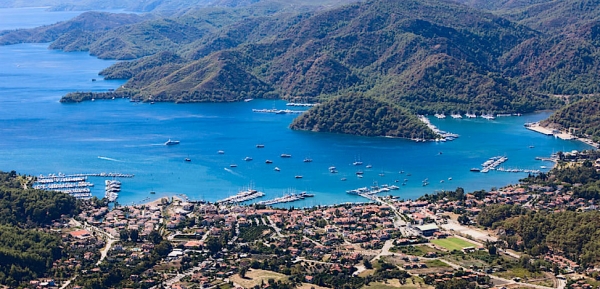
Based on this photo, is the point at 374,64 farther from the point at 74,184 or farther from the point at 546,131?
the point at 74,184

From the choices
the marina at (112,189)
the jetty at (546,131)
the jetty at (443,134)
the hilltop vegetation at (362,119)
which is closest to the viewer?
the marina at (112,189)

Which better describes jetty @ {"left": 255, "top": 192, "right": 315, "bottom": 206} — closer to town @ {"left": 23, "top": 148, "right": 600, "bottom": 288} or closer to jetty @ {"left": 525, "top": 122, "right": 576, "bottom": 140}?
→ town @ {"left": 23, "top": 148, "right": 600, "bottom": 288}

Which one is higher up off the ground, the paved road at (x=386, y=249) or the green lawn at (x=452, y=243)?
the green lawn at (x=452, y=243)

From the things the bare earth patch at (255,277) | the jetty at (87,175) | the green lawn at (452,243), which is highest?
the jetty at (87,175)

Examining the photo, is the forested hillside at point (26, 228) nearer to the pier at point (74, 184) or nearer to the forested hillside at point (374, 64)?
the pier at point (74, 184)

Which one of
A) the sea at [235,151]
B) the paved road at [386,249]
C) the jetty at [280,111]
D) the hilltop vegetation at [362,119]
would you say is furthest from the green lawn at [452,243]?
the jetty at [280,111]

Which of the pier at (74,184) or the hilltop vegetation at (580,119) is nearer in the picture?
the pier at (74,184)

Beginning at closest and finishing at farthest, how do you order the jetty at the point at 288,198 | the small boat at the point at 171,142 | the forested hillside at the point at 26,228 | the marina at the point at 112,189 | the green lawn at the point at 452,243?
the forested hillside at the point at 26,228 → the green lawn at the point at 452,243 → the jetty at the point at 288,198 → the marina at the point at 112,189 → the small boat at the point at 171,142
